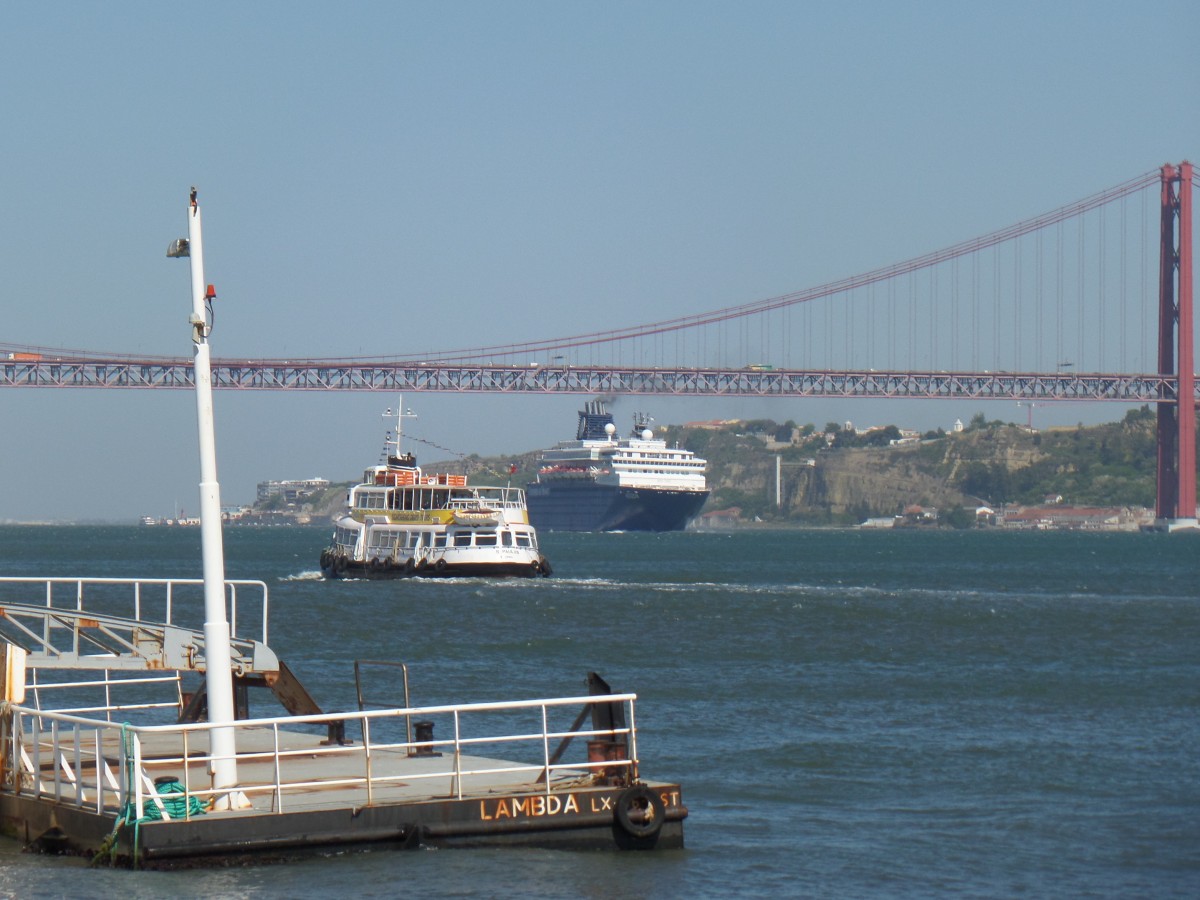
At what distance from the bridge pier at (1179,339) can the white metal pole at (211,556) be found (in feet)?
309

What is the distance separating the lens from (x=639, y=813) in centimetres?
1173

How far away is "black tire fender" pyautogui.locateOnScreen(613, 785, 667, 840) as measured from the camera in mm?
11664

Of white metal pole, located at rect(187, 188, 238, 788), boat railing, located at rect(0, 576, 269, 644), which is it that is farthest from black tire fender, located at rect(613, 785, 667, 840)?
boat railing, located at rect(0, 576, 269, 644)

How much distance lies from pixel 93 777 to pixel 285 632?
2192 centimetres

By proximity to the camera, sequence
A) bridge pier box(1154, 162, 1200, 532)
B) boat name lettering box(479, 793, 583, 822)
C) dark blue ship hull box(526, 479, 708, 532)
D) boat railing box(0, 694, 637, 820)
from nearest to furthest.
A: boat railing box(0, 694, 637, 820) < boat name lettering box(479, 793, 583, 822) < bridge pier box(1154, 162, 1200, 532) < dark blue ship hull box(526, 479, 708, 532)

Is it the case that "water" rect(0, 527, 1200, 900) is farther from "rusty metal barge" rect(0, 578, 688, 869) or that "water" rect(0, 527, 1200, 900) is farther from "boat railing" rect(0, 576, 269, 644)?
"boat railing" rect(0, 576, 269, 644)

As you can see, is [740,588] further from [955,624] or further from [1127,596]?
[955,624]

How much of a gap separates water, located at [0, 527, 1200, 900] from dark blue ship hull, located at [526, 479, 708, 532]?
299 ft

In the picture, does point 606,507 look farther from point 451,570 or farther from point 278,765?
point 278,765

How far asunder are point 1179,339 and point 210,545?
3751 inches

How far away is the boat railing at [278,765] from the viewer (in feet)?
35.7

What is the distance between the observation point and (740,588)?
54469 millimetres

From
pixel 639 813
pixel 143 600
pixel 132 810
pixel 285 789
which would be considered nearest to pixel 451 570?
pixel 143 600

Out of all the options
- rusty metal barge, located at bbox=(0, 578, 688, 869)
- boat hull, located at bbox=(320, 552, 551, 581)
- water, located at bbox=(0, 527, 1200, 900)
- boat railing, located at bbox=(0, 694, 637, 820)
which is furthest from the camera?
boat hull, located at bbox=(320, 552, 551, 581)
